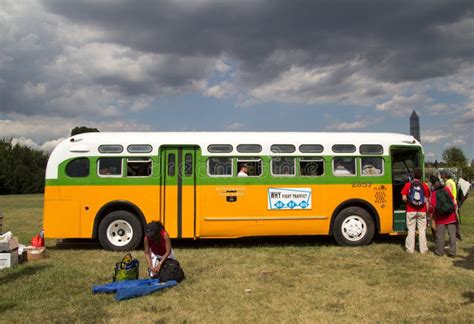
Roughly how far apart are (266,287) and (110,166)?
518 centimetres

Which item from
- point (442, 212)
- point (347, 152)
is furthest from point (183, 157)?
point (442, 212)

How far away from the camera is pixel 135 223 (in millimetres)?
10062

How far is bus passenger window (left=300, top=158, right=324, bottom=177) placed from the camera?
1038cm

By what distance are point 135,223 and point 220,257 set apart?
2.29 metres

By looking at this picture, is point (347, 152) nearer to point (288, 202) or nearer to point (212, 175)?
point (288, 202)

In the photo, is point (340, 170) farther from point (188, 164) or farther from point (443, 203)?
point (188, 164)

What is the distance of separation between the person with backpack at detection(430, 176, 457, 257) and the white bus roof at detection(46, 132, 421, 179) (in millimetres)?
1711

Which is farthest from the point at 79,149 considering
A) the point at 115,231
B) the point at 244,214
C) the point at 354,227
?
the point at 354,227

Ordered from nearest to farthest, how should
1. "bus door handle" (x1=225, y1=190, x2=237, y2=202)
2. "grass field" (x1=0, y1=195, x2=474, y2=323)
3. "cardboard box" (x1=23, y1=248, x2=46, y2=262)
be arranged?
"grass field" (x1=0, y1=195, x2=474, y2=323) → "cardboard box" (x1=23, y1=248, x2=46, y2=262) → "bus door handle" (x1=225, y1=190, x2=237, y2=202)

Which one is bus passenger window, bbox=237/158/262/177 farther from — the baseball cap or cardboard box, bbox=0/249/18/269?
cardboard box, bbox=0/249/18/269

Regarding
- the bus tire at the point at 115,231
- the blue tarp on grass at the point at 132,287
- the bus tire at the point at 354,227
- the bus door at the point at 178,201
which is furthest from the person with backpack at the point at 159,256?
the bus tire at the point at 354,227

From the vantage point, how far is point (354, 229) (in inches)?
409

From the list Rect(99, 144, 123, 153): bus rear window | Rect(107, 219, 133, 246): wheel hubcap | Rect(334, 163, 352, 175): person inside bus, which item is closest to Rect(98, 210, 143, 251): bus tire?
Rect(107, 219, 133, 246): wheel hubcap

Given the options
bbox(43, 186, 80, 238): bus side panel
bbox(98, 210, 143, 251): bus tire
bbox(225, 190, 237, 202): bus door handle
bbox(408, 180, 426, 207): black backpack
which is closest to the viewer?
bbox(408, 180, 426, 207): black backpack
